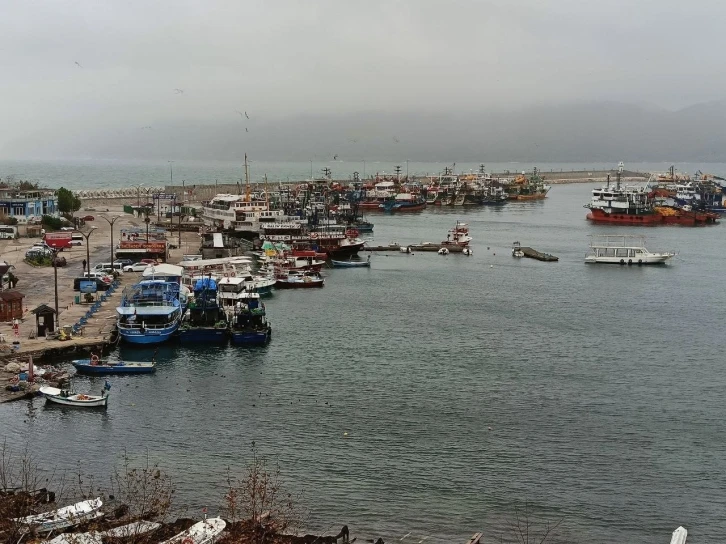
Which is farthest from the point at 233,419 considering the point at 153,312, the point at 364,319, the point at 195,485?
the point at 364,319

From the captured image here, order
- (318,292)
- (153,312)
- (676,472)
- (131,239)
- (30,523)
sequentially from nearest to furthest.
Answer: (30,523) < (676,472) < (153,312) < (318,292) < (131,239)

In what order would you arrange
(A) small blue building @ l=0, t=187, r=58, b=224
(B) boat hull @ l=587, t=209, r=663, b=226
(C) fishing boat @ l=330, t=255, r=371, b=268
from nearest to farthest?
1. (C) fishing boat @ l=330, t=255, r=371, b=268
2. (A) small blue building @ l=0, t=187, r=58, b=224
3. (B) boat hull @ l=587, t=209, r=663, b=226

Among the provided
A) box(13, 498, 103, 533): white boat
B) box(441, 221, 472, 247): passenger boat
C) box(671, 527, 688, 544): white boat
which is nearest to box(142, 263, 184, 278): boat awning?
box(13, 498, 103, 533): white boat

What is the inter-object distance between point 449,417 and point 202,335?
34.3 ft

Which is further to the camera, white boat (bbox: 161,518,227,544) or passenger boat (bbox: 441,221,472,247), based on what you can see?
passenger boat (bbox: 441,221,472,247)

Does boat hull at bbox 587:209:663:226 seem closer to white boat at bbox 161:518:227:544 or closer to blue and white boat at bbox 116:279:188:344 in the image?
blue and white boat at bbox 116:279:188:344

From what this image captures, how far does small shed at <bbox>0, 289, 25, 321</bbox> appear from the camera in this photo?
92.0ft

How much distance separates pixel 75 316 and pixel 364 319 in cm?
1060

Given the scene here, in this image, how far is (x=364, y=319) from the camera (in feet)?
112

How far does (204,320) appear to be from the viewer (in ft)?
98.5

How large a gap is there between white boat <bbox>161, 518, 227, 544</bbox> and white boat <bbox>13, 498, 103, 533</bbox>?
5.51 ft

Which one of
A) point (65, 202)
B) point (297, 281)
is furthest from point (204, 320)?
point (65, 202)

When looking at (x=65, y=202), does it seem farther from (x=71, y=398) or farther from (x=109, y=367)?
(x=71, y=398)

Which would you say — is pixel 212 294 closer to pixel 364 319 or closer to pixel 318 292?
pixel 364 319
